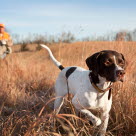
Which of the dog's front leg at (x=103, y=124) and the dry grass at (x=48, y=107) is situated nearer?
the dry grass at (x=48, y=107)

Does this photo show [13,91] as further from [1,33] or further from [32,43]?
[32,43]

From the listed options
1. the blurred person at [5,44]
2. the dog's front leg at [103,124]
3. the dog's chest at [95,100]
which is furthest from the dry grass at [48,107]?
the blurred person at [5,44]

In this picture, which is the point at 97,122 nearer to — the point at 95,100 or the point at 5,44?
the point at 95,100

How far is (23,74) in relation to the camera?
20.8 feet

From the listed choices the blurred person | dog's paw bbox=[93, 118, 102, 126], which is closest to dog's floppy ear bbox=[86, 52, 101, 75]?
dog's paw bbox=[93, 118, 102, 126]

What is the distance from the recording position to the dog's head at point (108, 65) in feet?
8.12

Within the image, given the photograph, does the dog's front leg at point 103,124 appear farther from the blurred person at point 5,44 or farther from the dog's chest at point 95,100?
the blurred person at point 5,44

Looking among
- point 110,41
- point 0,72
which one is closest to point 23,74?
point 0,72

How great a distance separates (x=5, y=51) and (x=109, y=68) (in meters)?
6.66

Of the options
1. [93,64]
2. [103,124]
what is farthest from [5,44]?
[103,124]

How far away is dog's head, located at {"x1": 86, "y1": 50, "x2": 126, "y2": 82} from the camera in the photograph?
2475 millimetres

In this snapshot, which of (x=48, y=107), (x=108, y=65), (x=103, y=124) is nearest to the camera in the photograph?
(x=48, y=107)

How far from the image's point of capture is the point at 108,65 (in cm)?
259

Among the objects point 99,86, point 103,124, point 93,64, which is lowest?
point 103,124
